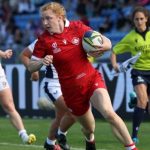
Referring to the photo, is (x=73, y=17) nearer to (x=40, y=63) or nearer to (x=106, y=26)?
(x=106, y=26)

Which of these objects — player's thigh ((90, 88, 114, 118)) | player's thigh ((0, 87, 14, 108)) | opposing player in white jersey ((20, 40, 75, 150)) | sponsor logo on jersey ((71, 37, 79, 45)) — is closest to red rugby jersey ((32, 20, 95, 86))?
sponsor logo on jersey ((71, 37, 79, 45))

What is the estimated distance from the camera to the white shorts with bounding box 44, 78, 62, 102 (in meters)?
12.5

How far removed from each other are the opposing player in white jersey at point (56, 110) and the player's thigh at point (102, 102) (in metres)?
1.68

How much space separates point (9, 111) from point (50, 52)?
7.19ft

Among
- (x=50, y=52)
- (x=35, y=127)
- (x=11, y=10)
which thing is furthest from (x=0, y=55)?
(x=11, y=10)

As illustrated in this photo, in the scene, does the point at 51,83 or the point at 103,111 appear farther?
the point at 51,83

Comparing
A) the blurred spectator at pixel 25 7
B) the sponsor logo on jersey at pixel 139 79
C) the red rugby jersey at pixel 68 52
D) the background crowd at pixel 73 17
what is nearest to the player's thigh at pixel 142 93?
the sponsor logo on jersey at pixel 139 79

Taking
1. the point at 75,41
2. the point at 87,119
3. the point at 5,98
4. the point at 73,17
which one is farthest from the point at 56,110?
the point at 73,17

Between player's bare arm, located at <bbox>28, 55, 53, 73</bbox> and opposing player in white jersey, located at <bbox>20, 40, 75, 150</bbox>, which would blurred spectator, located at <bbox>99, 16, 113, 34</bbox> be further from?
player's bare arm, located at <bbox>28, 55, 53, 73</bbox>

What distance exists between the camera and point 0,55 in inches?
503

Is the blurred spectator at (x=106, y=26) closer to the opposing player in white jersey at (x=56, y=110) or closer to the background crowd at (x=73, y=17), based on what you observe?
the background crowd at (x=73, y=17)

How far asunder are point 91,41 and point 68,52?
0.45 metres

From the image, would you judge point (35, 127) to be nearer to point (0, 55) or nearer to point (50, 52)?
point (0, 55)

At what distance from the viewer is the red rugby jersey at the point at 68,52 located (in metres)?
10.9
